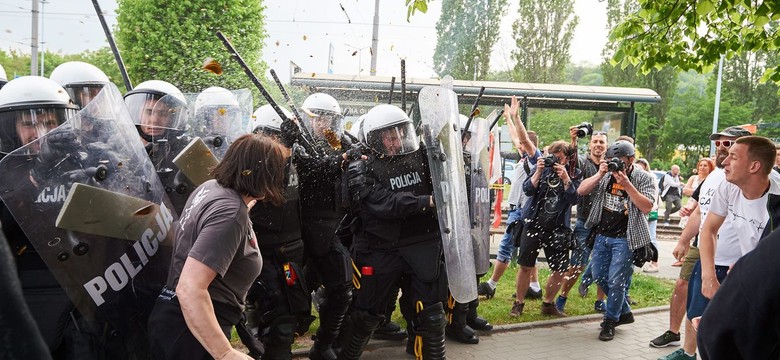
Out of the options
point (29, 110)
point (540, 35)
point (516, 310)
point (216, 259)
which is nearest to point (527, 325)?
point (516, 310)

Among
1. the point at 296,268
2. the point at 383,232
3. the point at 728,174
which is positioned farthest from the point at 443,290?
the point at 728,174

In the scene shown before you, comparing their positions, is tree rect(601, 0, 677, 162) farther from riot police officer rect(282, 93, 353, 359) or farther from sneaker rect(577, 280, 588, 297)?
riot police officer rect(282, 93, 353, 359)

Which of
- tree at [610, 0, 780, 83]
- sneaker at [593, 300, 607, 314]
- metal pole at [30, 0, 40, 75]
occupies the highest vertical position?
metal pole at [30, 0, 40, 75]

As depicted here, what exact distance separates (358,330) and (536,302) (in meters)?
3.14

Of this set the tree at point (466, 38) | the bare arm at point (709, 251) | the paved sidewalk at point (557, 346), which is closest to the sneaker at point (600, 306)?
the paved sidewalk at point (557, 346)

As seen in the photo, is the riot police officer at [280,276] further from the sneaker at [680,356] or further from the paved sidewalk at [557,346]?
the sneaker at [680,356]

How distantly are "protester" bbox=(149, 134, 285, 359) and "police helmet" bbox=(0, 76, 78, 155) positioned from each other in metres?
0.84

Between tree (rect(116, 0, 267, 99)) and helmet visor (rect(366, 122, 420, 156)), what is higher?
tree (rect(116, 0, 267, 99))

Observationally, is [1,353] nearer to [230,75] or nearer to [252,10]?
[230,75]

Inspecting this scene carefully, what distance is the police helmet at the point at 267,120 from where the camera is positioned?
4.19 m

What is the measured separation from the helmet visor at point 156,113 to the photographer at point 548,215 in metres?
3.38

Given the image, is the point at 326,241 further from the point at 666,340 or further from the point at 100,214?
the point at 666,340

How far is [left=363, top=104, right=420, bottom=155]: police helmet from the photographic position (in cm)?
396

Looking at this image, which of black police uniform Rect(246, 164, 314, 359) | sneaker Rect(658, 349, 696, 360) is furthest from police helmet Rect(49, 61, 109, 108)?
sneaker Rect(658, 349, 696, 360)
